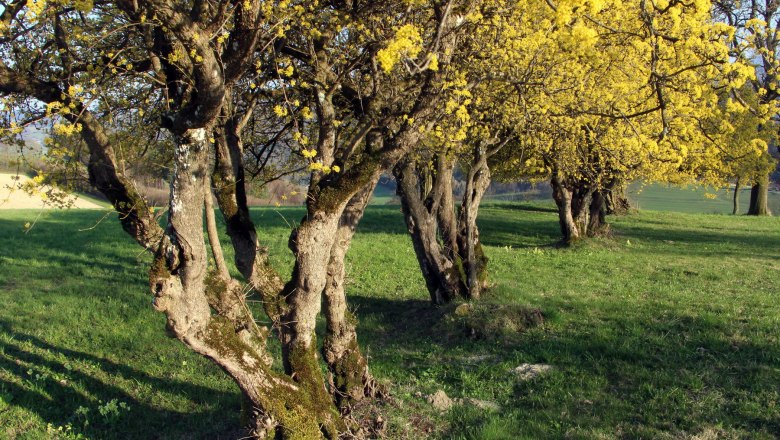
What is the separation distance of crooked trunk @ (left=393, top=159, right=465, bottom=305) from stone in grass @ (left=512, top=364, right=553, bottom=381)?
347cm

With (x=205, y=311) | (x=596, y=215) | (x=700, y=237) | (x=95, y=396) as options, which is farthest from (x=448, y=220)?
(x=700, y=237)

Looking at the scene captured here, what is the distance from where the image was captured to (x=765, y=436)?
6.00 m

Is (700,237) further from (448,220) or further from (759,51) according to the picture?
(759,51)

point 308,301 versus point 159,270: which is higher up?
point 159,270

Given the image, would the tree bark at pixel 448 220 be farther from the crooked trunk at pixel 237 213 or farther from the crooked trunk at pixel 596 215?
the crooked trunk at pixel 596 215

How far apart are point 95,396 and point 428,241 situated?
617cm

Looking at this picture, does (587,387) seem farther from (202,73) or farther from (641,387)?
(202,73)

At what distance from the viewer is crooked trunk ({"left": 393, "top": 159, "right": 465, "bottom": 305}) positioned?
10742 millimetres

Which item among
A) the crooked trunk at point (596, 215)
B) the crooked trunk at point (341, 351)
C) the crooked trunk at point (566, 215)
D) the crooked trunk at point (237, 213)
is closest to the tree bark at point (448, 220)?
the crooked trunk at point (341, 351)

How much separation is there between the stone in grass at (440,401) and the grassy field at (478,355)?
0.37 feet

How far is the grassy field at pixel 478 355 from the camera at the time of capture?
6.69 m

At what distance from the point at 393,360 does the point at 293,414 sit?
3514 mm

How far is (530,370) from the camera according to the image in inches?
319

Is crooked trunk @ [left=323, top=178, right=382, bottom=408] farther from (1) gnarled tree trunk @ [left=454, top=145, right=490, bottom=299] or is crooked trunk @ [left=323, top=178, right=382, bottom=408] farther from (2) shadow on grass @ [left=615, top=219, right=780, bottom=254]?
(2) shadow on grass @ [left=615, top=219, right=780, bottom=254]
